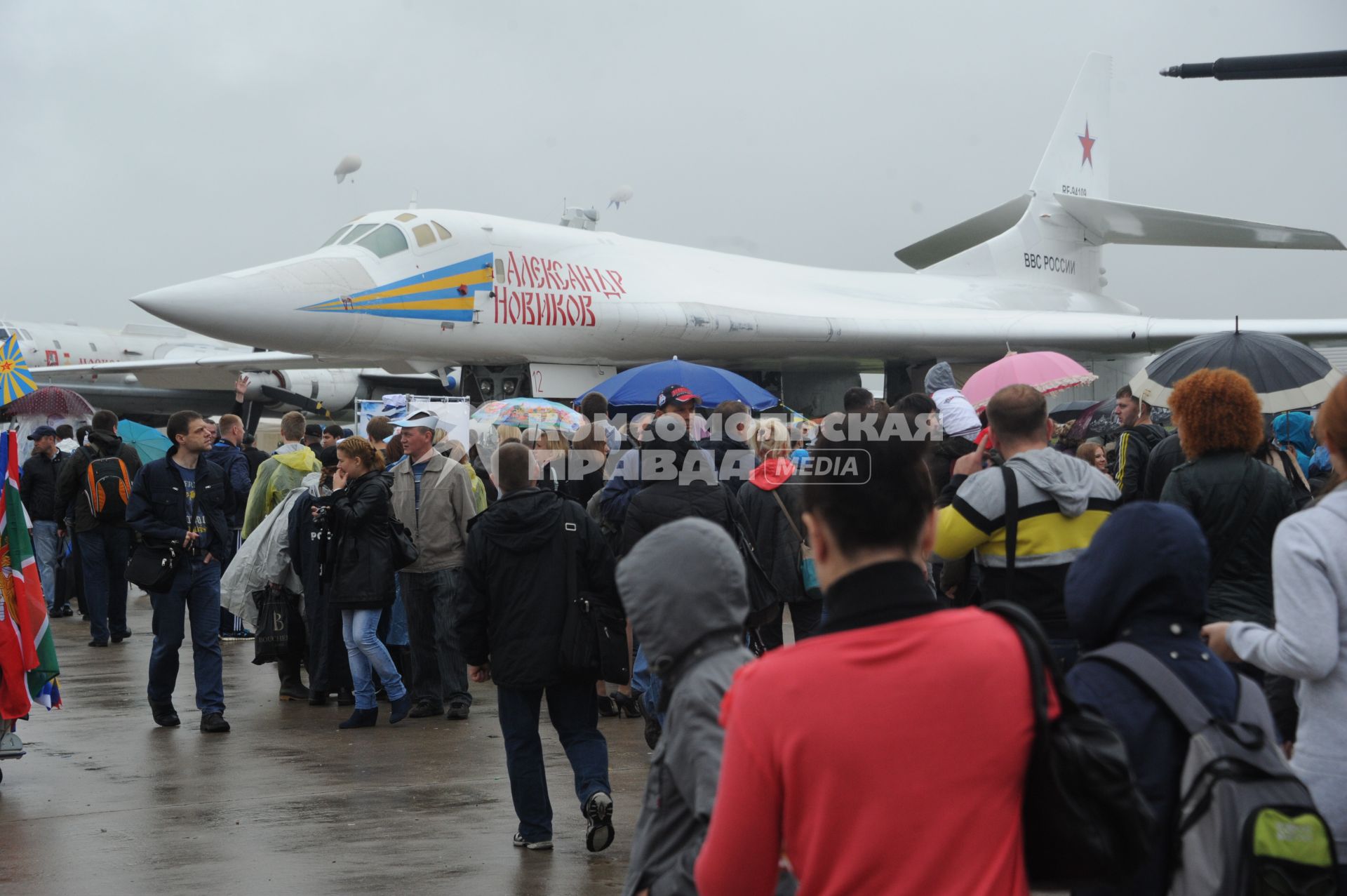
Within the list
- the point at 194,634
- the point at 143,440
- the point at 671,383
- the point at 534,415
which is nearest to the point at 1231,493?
the point at 194,634

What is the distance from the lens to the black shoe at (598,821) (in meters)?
5.20

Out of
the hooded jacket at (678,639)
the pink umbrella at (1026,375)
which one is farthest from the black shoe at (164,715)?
the hooded jacket at (678,639)

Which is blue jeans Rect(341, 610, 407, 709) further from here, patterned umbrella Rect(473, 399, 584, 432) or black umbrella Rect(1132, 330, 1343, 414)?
black umbrella Rect(1132, 330, 1343, 414)

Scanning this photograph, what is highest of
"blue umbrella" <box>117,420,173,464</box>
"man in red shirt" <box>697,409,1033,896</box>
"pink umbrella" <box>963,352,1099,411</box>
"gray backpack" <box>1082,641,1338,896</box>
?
"pink umbrella" <box>963,352,1099,411</box>

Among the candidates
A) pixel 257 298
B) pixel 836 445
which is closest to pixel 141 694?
pixel 257 298

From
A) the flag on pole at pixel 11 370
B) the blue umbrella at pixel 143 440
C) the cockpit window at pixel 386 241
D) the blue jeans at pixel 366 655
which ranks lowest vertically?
the blue jeans at pixel 366 655

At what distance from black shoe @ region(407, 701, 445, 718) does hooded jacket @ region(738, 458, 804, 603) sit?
9.25 ft

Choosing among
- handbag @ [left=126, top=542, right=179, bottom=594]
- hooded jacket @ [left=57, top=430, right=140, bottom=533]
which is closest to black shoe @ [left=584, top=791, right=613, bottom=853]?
handbag @ [left=126, top=542, right=179, bottom=594]

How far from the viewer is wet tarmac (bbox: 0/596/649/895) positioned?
498cm

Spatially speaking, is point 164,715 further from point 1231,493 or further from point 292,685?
point 1231,493

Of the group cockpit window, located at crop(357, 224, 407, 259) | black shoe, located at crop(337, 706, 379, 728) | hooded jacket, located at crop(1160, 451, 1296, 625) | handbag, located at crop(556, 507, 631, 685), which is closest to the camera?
hooded jacket, located at crop(1160, 451, 1296, 625)

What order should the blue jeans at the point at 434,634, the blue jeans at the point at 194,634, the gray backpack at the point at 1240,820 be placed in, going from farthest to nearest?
1. the blue jeans at the point at 434,634
2. the blue jeans at the point at 194,634
3. the gray backpack at the point at 1240,820

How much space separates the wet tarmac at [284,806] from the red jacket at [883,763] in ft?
10.0

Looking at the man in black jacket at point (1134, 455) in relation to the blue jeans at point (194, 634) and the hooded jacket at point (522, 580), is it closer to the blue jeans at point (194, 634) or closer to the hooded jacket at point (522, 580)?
the hooded jacket at point (522, 580)
